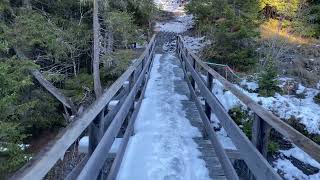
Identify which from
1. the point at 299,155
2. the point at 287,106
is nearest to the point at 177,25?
the point at 287,106

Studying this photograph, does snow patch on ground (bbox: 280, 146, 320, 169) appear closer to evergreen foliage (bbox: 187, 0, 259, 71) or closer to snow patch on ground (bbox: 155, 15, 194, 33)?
evergreen foliage (bbox: 187, 0, 259, 71)

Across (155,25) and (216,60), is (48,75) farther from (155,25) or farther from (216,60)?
(155,25)

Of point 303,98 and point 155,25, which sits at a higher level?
point 155,25

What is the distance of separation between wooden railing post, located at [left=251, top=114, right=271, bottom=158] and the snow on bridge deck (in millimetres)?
1291

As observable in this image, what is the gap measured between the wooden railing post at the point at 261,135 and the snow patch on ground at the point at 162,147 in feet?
4.18

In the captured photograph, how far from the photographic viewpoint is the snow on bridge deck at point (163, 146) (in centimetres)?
450

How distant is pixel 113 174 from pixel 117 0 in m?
19.9

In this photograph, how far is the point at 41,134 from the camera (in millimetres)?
19844

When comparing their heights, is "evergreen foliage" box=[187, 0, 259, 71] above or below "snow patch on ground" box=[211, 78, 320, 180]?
above

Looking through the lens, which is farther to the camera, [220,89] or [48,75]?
[48,75]

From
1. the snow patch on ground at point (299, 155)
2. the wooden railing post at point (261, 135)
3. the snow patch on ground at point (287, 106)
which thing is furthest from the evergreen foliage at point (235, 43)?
the wooden railing post at point (261, 135)

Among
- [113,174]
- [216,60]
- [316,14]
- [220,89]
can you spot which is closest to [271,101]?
[220,89]

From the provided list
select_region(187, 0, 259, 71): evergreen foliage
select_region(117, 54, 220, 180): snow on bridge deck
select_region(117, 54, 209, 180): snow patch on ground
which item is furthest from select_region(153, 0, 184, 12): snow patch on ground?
select_region(117, 54, 209, 180): snow patch on ground

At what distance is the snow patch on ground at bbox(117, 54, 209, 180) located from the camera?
449cm
